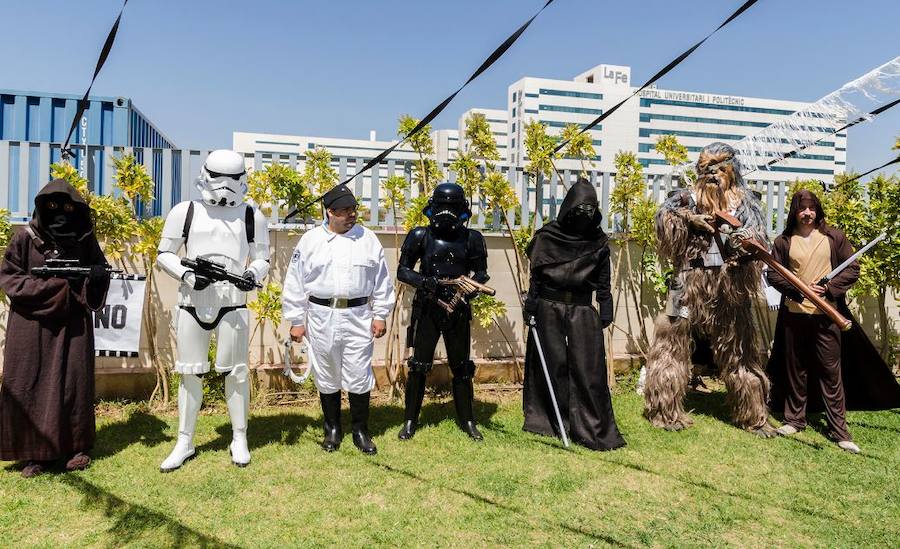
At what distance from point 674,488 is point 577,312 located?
54.8 inches

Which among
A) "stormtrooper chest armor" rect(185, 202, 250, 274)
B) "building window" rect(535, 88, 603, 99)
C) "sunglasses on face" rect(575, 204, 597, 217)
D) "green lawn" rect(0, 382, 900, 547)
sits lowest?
"green lawn" rect(0, 382, 900, 547)

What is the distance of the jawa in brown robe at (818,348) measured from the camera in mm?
4688

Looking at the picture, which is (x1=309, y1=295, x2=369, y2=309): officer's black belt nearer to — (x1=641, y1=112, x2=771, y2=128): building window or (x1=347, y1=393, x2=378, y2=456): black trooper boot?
(x1=347, y1=393, x2=378, y2=456): black trooper boot

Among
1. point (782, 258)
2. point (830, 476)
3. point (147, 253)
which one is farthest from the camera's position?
point (147, 253)

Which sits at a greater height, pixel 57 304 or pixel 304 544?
pixel 57 304

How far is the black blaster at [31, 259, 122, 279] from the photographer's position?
12.3 ft

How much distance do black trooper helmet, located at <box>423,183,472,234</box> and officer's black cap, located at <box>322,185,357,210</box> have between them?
0.60 meters

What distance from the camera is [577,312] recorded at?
460cm

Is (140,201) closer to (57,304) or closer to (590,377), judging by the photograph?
(57,304)

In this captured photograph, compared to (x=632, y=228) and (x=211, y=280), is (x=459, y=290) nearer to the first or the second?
(x=211, y=280)

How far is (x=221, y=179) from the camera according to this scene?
391 cm

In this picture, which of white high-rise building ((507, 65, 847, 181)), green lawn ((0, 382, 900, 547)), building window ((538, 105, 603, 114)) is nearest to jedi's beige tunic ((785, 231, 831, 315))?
green lawn ((0, 382, 900, 547))

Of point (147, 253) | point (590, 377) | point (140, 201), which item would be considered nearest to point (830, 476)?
point (590, 377)

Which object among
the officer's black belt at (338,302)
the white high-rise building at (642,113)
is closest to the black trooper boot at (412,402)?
the officer's black belt at (338,302)
